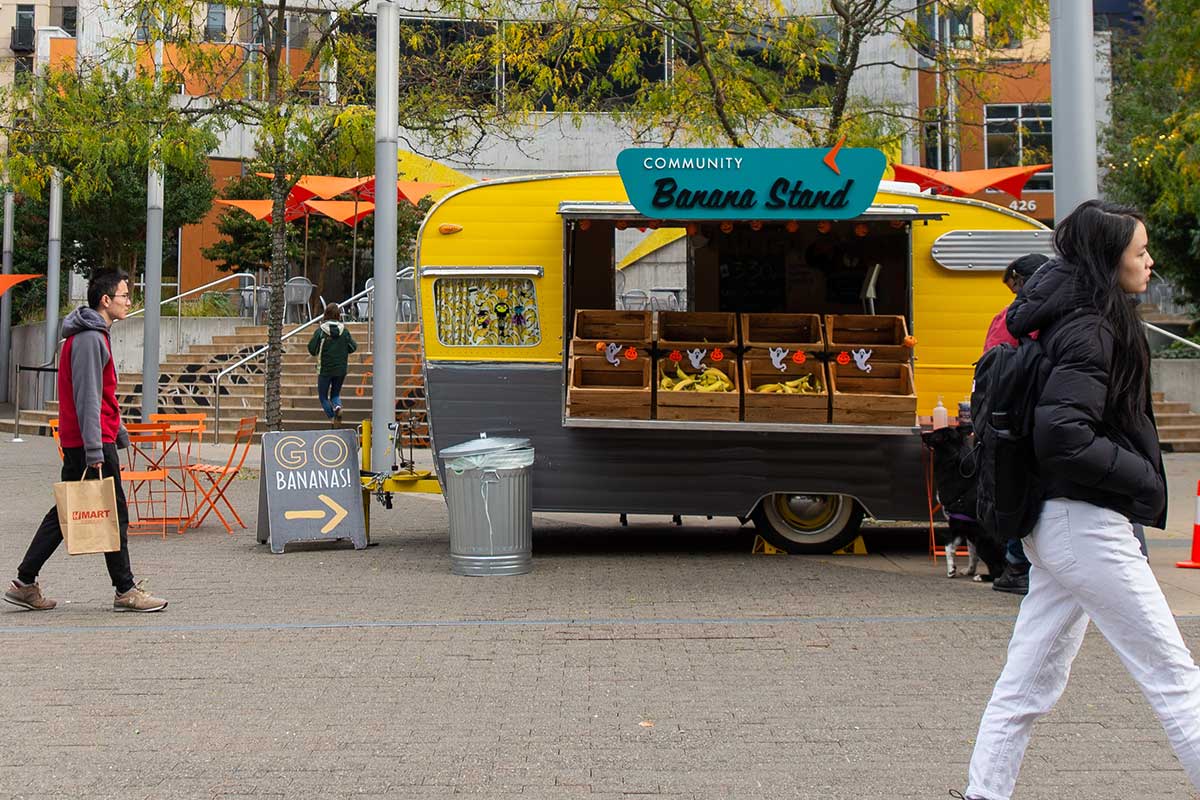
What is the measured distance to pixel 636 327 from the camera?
9.89m

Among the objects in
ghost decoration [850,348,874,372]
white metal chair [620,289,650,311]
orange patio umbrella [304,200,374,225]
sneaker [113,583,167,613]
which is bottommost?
sneaker [113,583,167,613]

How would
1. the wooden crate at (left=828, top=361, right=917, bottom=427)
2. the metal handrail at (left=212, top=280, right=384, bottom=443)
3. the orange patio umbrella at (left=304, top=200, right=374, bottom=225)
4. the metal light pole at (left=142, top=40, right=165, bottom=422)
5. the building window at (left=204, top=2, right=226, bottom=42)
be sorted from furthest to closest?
the orange patio umbrella at (left=304, top=200, right=374, bottom=225) < the metal handrail at (left=212, top=280, right=384, bottom=443) < the metal light pole at (left=142, top=40, right=165, bottom=422) < the building window at (left=204, top=2, right=226, bottom=42) < the wooden crate at (left=828, top=361, right=917, bottom=427)

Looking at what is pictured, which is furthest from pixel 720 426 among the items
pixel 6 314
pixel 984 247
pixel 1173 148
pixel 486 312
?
pixel 6 314

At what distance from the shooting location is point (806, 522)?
33.7 feet

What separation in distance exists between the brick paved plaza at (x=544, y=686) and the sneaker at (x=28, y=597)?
153 mm

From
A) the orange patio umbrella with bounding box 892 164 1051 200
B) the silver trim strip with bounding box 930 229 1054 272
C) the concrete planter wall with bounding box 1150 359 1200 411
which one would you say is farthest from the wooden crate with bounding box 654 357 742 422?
the concrete planter wall with bounding box 1150 359 1200 411

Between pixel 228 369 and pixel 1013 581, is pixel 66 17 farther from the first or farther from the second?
pixel 1013 581

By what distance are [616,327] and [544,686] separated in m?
4.26

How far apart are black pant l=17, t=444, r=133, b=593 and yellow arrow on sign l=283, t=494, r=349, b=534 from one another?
8.48 ft

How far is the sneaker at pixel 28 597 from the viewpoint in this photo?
786 cm

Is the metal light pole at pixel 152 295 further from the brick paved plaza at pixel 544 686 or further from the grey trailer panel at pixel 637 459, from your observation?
the grey trailer panel at pixel 637 459

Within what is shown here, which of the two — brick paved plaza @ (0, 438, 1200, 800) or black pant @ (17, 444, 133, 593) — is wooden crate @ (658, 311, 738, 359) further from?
black pant @ (17, 444, 133, 593)

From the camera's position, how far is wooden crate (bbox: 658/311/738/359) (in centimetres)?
1005

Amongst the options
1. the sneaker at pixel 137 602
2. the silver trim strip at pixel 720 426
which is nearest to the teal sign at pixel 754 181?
the silver trim strip at pixel 720 426
